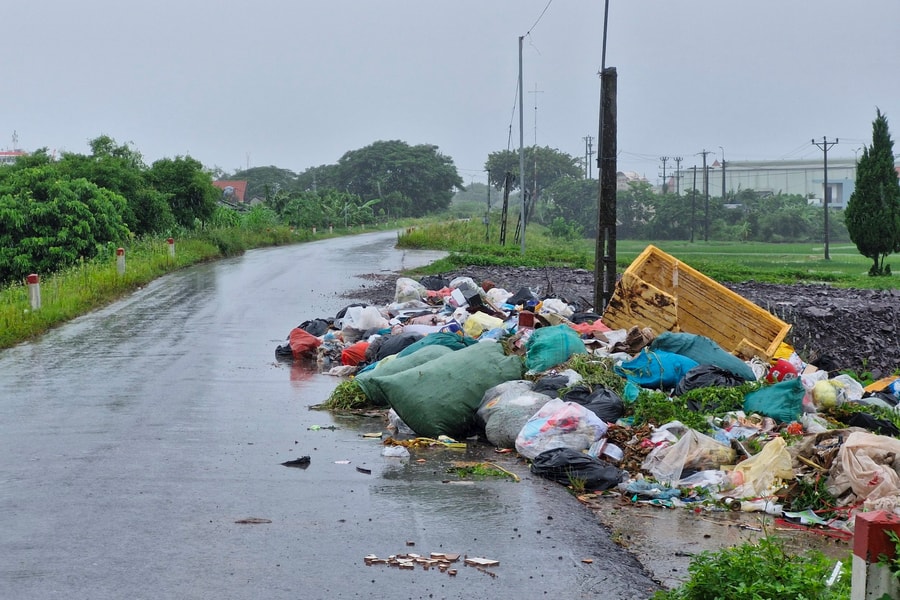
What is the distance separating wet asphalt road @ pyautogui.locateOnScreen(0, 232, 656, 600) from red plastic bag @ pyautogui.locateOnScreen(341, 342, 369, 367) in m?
0.50

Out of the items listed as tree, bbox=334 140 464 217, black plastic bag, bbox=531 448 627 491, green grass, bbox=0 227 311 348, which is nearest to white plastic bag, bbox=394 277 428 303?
green grass, bbox=0 227 311 348

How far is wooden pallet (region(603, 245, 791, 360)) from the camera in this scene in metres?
11.9

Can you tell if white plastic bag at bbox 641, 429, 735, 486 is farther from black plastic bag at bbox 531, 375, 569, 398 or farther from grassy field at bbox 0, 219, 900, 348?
grassy field at bbox 0, 219, 900, 348

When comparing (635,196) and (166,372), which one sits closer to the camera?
(166,372)

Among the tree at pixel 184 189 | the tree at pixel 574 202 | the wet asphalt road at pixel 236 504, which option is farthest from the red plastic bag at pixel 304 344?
the tree at pixel 574 202

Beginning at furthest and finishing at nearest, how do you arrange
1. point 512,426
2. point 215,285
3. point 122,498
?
point 215,285 < point 512,426 < point 122,498

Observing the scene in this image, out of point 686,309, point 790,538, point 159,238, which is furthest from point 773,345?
point 159,238

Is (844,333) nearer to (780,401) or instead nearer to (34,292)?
(780,401)

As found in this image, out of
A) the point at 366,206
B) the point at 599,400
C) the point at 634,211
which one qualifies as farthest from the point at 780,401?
the point at 366,206

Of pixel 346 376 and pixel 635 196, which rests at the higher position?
pixel 635 196

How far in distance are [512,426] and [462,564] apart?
300 centimetres

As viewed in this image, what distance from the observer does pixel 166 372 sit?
12250 millimetres

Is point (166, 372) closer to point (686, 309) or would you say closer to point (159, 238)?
point (686, 309)

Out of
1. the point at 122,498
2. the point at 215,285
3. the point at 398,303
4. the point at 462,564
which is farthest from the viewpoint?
the point at 215,285
